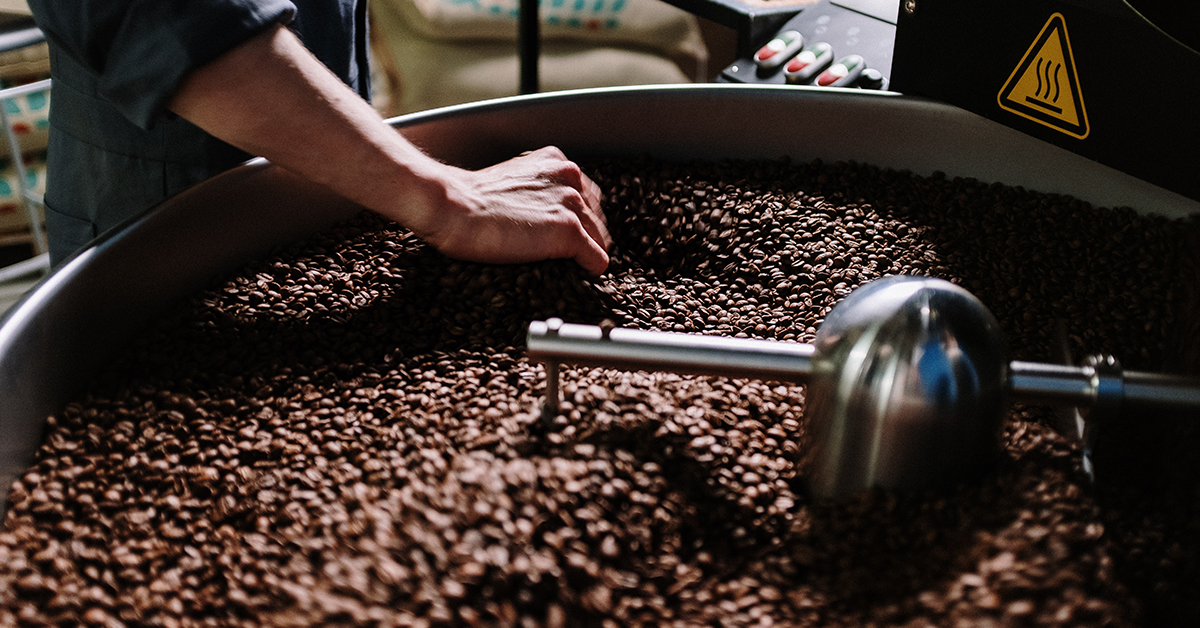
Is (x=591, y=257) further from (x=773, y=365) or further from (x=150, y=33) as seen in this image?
(x=150, y=33)

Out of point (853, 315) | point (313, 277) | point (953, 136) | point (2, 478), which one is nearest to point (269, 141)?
point (313, 277)

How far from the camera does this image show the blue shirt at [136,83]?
93cm

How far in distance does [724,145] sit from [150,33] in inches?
32.2

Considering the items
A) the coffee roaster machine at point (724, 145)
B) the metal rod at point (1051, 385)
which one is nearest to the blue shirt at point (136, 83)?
the coffee roaster machine at point (724, 145)

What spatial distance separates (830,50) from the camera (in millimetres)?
1521

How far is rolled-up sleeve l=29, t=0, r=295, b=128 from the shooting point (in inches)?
36.3

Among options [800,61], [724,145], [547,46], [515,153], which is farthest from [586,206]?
[547,46]

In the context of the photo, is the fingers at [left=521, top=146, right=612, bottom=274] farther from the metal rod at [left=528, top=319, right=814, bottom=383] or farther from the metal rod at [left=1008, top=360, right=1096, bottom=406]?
the metal rod at [left=1008, top=360, right=1096, bottom=406]

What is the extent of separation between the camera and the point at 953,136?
4.28 ft

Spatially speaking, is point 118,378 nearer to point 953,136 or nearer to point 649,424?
point 649,424

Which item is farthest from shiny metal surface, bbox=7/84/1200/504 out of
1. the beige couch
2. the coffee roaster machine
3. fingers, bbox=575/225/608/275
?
the beige couch

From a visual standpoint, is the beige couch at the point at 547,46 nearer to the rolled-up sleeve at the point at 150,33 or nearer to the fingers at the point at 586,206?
the fingers at the point at 586,206

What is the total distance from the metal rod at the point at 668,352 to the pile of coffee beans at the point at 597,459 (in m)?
0.08

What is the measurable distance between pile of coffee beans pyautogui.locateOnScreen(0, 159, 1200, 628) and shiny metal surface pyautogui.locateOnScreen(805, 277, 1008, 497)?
0.03 m
